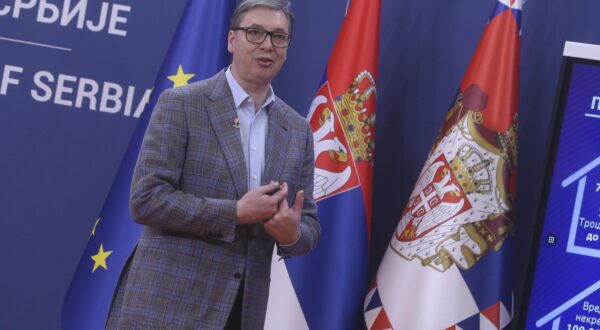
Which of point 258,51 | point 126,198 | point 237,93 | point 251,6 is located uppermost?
point 251,6

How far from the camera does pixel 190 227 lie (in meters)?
1.86

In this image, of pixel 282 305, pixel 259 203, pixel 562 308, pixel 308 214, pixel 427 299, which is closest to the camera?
pixel 259 203

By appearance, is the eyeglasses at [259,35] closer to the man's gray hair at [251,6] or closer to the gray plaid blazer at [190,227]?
the man's gray hair at [251,6]

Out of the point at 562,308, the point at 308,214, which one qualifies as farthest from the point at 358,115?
the point at 308,214

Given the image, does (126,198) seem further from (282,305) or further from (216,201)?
(216,201)

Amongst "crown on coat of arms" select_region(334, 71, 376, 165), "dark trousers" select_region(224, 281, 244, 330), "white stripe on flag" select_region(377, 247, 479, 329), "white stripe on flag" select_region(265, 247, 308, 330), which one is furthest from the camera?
"crown on coat of arms" select_region(334, 71, 376, 165)

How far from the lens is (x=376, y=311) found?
3.13 m

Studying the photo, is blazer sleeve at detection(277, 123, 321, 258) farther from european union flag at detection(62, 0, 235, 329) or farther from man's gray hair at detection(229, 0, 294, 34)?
european union flag at detection(62, 0, 235, 329)

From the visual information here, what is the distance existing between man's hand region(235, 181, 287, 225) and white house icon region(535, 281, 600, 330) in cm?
145

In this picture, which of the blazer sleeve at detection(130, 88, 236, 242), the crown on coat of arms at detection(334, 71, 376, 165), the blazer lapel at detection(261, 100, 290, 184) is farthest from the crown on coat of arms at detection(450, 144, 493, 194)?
the blazer sleeve at detection(130, 88, 236, 242)

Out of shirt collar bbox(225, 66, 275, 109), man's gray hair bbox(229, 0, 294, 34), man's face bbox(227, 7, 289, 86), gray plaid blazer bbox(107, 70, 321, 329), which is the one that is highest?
man's gray hair bbox(229, 0, 294, 34)

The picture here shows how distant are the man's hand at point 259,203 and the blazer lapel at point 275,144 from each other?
13cm

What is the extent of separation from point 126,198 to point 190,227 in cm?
138

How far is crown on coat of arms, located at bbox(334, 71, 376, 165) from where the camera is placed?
3258 mm
